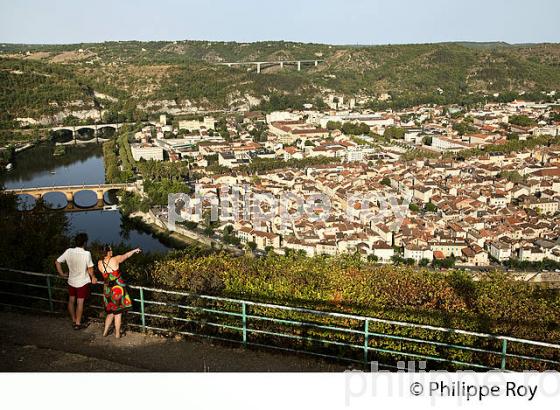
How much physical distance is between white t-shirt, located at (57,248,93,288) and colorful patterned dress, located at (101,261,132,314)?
0.45ft

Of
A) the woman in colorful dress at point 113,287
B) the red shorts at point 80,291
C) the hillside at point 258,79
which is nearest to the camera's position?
the woman in colorful dress at point 113,287

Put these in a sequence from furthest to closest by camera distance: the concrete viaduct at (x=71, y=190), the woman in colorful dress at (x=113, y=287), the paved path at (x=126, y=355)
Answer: the concrete viaduct at (x=71, y=190), the woman in colorful dress at (x=113, y=287), the paved path at (x=126, y=355)

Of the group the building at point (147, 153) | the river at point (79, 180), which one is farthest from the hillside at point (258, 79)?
the building at point (147, 153)

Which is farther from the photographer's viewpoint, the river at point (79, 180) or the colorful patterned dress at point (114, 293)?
the river at point (79, 180)

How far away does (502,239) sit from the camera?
1625 centimetres

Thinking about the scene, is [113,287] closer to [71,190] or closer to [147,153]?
[71,190]

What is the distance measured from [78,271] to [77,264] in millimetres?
45

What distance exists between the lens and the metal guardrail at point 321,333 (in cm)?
264

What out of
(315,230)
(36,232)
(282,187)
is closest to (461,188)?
(282,187)

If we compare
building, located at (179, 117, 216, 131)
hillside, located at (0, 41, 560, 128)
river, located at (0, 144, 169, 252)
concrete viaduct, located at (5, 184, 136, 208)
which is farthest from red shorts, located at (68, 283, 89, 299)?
building, located at (179, 117, 216, 131)

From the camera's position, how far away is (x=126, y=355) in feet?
9.04

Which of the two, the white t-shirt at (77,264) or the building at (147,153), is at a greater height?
the white t-shirt at (77,264)

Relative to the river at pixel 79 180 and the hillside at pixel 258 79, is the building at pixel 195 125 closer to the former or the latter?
the hillside at pixel 258 79

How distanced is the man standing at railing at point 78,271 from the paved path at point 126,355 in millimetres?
195
